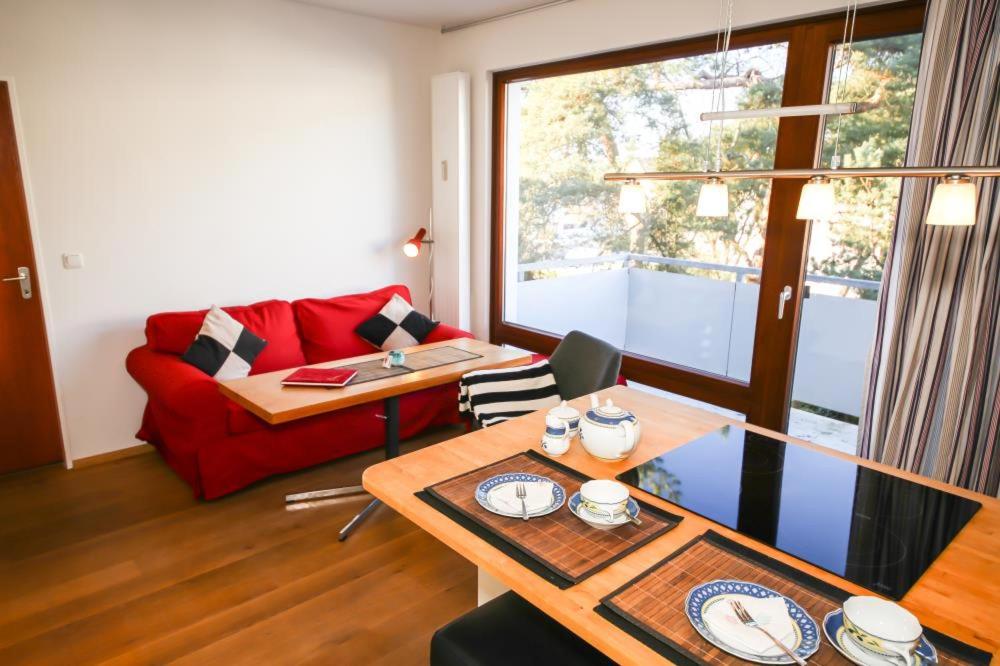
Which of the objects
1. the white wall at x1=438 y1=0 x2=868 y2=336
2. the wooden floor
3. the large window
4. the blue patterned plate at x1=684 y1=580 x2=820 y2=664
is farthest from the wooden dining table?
the white wall at x1=438 y1=0 x2=868 y2=336

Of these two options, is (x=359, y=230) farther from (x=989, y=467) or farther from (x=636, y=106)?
(x=989, y=467)

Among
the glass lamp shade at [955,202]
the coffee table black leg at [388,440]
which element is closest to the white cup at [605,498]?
the glass lamp shade at [955,202]

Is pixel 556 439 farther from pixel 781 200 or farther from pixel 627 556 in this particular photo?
pixel 781 200

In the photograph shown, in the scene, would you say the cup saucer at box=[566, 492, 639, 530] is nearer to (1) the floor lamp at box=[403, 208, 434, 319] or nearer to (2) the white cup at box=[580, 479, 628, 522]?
(2) the white cup at box=[580, 479, 628, 522]

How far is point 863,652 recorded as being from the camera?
1086 millimetres

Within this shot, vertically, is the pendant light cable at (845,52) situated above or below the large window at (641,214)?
above

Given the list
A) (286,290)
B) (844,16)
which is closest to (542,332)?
(286,290)

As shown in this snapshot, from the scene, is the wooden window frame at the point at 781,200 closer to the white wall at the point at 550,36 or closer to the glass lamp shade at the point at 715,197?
the white wall at the point at 550,36

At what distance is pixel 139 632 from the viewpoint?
2.34 m

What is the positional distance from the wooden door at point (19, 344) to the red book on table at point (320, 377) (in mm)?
1659

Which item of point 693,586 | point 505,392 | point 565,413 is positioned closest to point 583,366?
point 505,392

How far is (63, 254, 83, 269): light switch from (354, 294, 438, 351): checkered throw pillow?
5.32 ft

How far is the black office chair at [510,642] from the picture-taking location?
1.48m

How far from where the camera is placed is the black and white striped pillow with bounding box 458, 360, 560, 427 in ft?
9.89
